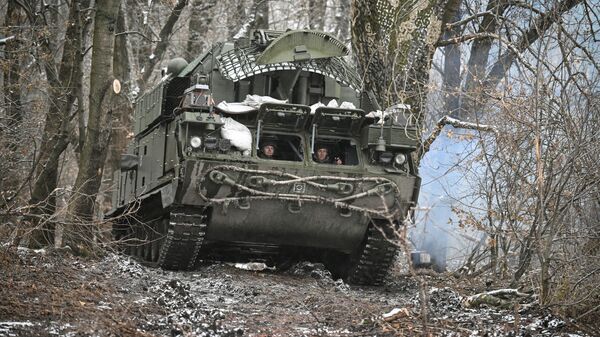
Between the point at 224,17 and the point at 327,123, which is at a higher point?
the point at 224,17

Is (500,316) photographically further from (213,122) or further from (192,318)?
(213,122)

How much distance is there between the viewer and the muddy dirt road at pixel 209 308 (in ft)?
25.5

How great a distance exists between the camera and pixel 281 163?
12.2 meters

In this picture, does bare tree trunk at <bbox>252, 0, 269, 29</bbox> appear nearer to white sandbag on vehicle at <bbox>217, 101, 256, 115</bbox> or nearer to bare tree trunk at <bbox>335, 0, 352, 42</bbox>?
bare tree trunk at <bbox>335, 0, 352, 42</bbox>

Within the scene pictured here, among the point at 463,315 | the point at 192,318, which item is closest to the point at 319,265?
the point at 463,315

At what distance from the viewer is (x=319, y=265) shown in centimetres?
1434

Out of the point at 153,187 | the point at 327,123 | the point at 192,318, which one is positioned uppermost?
the point at 327,123

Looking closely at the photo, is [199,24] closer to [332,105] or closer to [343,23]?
[343,23]

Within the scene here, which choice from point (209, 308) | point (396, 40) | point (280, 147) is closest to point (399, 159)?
point (280, 147)

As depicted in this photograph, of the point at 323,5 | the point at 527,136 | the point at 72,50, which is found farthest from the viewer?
the point at 323,5

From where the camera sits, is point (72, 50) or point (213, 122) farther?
point (72, 50)

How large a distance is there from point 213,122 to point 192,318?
4058mm

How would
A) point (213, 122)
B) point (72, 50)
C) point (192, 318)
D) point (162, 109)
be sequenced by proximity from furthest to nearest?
point (72, 50) < point (162, 109) < point (213, 122) < point (192, 318)

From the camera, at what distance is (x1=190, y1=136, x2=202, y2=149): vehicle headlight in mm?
12094
